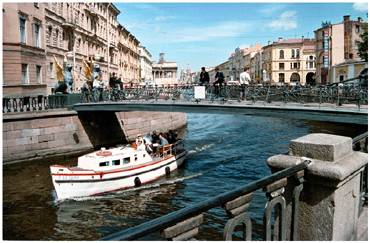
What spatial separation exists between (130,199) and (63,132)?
384 inches

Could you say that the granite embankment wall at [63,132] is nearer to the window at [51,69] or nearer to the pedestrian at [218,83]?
the pedestrian at [218,83]

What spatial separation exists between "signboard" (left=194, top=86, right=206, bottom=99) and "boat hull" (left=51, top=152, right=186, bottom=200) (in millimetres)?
3692

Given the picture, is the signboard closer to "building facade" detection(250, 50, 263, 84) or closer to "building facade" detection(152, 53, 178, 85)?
"building facade" detection(250, 50, 263, 84)

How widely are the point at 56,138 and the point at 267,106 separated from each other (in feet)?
41.0

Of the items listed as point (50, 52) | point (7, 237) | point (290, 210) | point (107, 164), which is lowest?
point (7, 237)

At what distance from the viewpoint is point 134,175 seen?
1708 centimetres

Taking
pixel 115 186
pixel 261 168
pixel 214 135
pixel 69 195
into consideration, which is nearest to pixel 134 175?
pixel 115 186

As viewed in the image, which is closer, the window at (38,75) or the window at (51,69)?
the window at (38,75)

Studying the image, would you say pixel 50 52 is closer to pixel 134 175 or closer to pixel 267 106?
pixel 134 175

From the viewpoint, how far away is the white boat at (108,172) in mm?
15219

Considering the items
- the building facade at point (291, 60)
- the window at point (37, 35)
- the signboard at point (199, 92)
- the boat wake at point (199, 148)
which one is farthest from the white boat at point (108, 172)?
the building facade at point (291, 60)

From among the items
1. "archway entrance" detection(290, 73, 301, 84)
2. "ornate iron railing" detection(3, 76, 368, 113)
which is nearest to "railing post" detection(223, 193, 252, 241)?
"ornate iron railing" detection(3, 76, 368, 113)

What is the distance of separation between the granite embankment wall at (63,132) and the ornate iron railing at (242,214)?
19.4 m

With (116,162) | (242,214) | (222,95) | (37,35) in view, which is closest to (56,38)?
(37,35)
